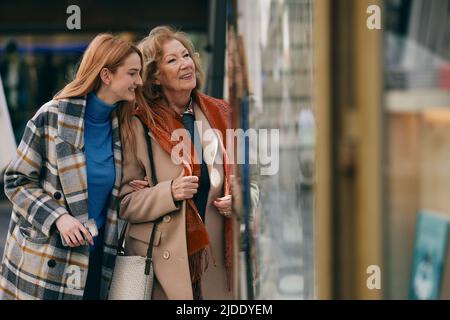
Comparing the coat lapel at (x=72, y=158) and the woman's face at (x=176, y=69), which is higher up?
the woman's face at (x=176, y=69)

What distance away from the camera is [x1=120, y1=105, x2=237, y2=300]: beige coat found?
265 cm

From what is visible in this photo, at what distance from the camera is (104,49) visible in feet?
8.63

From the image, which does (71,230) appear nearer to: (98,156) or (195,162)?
(98,156)

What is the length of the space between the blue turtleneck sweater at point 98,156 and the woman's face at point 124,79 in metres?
0.05

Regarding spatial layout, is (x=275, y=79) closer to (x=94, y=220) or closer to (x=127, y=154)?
(x=127, y=154)

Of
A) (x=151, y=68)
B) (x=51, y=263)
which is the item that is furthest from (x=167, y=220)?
(x=151, y=68)

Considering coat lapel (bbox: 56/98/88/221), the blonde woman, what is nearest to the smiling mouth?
the blonde woman

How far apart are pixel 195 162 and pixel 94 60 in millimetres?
471

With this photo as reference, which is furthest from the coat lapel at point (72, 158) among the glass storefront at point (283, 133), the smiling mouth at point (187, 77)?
the glass storefront at point (283, 133)

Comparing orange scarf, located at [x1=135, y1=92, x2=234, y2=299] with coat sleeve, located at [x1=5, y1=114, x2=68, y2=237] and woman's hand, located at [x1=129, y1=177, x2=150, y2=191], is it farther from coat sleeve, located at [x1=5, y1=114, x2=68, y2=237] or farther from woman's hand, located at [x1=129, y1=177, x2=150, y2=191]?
coat sleeve, located at [x1=5, y1=114, x2=68, y2=237]

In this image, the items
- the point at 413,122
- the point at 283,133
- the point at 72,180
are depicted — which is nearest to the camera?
the point at 413,122

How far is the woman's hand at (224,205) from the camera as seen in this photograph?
2.65 m

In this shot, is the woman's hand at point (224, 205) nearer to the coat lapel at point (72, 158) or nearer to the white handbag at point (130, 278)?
the white handbag at point (130, 278)

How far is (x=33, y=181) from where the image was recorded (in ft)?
8.64
